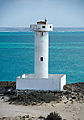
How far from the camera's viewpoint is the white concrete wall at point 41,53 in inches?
877

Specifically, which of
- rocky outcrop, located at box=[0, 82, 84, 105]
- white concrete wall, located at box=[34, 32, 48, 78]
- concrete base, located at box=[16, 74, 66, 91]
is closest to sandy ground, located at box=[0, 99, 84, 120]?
rocky outcrop, located at box=[0, 82, 84, 105]

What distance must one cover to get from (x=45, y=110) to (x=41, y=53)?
15.9 ft

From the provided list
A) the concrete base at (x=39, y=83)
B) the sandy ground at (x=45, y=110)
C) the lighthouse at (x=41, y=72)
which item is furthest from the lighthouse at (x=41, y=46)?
the sandy ground at (x=45, y=110)

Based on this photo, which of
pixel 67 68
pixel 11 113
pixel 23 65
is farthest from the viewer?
pixel 23 65

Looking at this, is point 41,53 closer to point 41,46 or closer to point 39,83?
point 41,46

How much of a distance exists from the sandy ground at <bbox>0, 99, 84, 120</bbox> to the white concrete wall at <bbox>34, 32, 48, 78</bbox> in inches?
128

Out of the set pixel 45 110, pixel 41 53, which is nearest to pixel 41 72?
pixel 41 53

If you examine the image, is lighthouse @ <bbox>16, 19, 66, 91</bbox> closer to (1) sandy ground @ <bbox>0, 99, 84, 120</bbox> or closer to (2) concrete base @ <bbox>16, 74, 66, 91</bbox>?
(2) concrete base @ <bbox>16, 74, 66, 91</bbox>

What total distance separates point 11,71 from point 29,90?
2373 cm

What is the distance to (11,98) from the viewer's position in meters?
20.7

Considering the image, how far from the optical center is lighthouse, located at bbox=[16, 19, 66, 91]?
2177 centimetres

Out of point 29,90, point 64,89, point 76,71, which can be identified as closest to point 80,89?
point 64,89

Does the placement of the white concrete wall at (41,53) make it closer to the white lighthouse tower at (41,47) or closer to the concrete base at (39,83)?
the white lighthouse tower at (41,47)

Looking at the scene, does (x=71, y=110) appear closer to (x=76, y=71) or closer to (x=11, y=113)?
(x=11, y=113)
